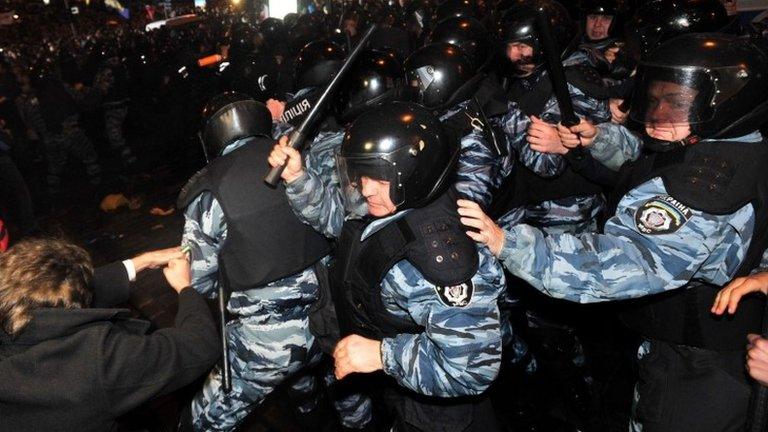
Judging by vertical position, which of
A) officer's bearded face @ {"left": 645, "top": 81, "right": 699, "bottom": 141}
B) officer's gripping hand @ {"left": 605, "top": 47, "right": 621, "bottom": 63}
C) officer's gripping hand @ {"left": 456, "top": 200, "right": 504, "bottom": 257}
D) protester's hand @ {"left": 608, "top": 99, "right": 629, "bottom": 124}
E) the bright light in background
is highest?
officer's bearded face @ {"left": 645, "top": 81, "right": 699, "bottom": 141}

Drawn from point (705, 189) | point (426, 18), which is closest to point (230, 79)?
point (426, 18)

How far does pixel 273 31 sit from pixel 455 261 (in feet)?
36.1

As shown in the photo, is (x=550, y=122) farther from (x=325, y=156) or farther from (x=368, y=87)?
(x=325, y=156)

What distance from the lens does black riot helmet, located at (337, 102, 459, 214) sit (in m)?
2.19

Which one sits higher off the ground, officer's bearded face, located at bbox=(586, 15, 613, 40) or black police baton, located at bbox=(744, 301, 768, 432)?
officer's bearded face, located at bbox=(586, 15, 613, 40)

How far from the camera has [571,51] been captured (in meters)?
4.26

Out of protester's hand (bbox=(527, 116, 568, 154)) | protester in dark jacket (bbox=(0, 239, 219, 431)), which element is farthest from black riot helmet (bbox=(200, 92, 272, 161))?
protester's hand (bbox=(527, 116, 568, 154))

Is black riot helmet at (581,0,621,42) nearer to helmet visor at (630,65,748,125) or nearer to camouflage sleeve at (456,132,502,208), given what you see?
camouflage sleeve at (456,132,502,208)

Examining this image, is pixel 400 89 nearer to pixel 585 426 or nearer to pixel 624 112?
pixel 624 112

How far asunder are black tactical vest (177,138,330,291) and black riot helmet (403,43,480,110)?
1.29 meters

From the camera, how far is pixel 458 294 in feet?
6.52

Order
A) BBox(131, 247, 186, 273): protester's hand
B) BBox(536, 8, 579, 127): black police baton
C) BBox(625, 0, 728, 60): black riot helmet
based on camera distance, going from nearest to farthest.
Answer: BBox(536, 8, 579, 127): black police baton < BBox(131, 247, 186, 273): protester's hand < BBox(625, 0, 728, 60): black riot helmet

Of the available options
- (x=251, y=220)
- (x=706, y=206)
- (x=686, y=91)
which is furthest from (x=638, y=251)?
(x=251, y=220)

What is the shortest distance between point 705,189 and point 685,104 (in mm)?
426
